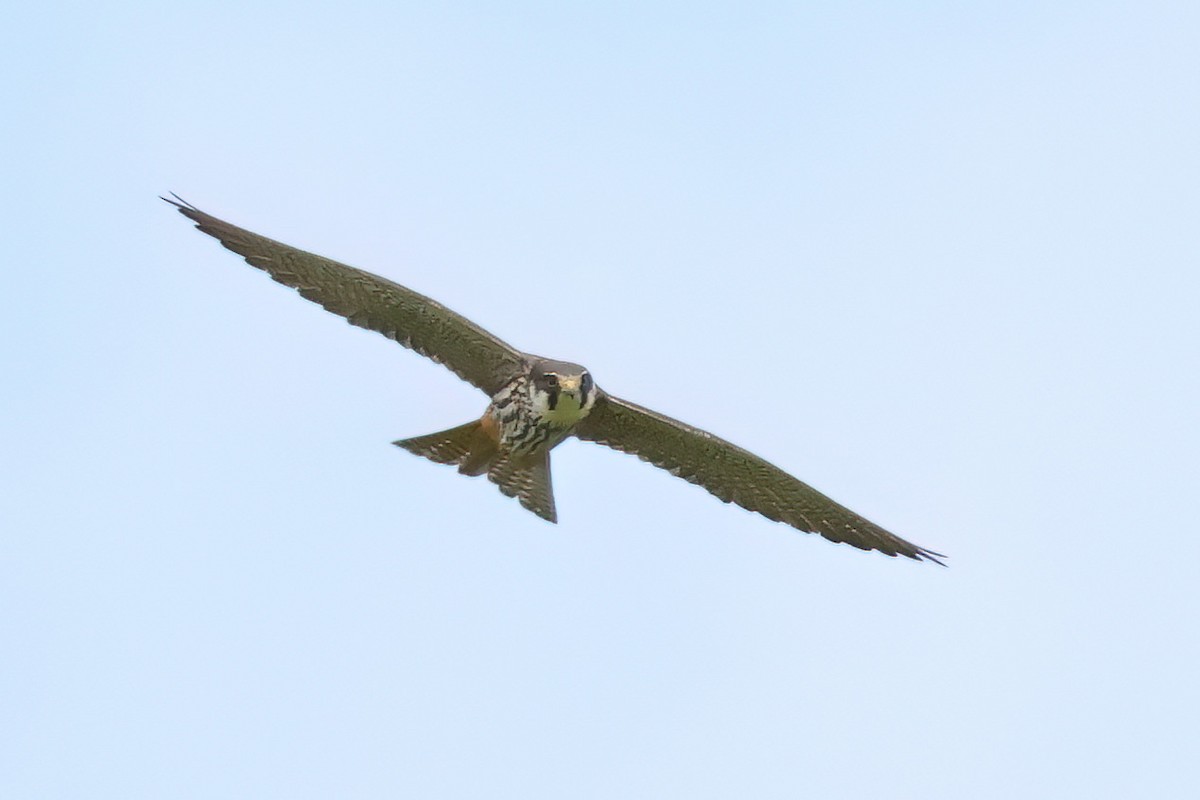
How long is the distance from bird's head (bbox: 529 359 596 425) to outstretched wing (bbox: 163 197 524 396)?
0.27 meters

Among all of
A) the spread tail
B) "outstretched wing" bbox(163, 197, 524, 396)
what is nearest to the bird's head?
"outstretched wing" bbox(163, 197, 524, 396)

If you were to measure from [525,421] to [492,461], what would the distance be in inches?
23.3

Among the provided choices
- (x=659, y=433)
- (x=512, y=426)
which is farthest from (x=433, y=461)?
(x=659, y=433)

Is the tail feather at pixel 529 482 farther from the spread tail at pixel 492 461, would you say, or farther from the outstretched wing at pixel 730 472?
the outstretched wing at pixel 730 472

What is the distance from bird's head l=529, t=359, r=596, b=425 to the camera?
12.1 m

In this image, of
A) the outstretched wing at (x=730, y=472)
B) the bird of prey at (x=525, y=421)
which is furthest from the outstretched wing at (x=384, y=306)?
the outstretched wing at (x=730, y=472)

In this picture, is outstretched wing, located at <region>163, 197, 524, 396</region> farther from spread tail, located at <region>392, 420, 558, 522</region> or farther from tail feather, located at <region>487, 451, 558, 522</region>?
tail feather, located at <region>487, 451, 558, 522</region>

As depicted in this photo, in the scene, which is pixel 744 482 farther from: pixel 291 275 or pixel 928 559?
pixel 291 275

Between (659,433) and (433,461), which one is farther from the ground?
(659,433)

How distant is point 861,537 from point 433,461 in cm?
293

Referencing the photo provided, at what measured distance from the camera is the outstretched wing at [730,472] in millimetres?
12984

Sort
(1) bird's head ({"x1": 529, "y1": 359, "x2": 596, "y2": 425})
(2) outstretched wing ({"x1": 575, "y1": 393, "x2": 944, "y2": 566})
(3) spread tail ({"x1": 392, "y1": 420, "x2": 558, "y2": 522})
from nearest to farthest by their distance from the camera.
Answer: (1) bird's head ({"x1": 529, "y1": 359, "x2": 596, "y2": 425}) < (3) spread tail ({"x1": 392, "y1": 420, "x2": 558, "y2": 522}) < (2) outstretched wing ({"x1": 575, "y1": 393, "x2": 944, "y2": 566})

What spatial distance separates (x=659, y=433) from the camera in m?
13.1

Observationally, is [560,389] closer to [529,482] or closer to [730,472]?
[529,482]
